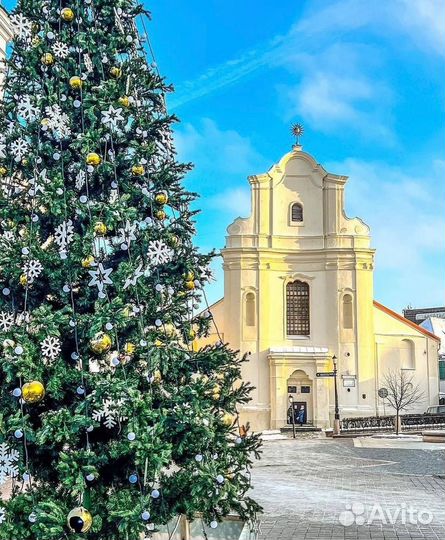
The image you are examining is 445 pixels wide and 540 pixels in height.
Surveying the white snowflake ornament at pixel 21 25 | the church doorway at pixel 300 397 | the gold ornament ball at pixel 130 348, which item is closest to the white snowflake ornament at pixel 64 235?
the gold ornament ball at pixel 130 348

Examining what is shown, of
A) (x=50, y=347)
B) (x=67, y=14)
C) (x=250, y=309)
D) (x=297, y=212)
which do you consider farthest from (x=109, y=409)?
(x=297, y=212)

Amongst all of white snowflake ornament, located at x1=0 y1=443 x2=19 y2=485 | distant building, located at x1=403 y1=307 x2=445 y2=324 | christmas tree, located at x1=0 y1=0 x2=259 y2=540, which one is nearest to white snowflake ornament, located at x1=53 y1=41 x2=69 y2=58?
christmas tree, located at x1=0 y1=0 x2=259 y2=540

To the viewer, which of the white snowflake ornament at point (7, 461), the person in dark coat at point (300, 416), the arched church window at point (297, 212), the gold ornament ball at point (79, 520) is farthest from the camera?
the arched church window at point (297, 212)

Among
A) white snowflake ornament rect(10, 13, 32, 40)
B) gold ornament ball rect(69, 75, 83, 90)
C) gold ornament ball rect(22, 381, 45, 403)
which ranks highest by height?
white snowflake ornament rect(10, 13, 32, 40)

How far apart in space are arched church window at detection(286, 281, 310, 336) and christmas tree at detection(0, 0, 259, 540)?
3233cm

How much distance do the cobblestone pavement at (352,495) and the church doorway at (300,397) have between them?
14104 millimetres

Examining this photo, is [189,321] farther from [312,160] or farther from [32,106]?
[312,160]

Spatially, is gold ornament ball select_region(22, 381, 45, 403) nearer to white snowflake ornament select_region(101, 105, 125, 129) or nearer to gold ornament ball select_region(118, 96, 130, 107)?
white snowflake ornament select_region(101, 105, 125, 129)

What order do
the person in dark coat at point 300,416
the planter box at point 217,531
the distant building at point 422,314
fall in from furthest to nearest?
1. the distant building at point 422,314
2. the person in dark coat at point 300,416
3. the planter box at point 217,531

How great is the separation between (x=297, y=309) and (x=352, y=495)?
88.2 feet

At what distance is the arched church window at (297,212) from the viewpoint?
129 ft

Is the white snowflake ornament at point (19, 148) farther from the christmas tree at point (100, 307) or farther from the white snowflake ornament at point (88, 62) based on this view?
the white snowflake ornament at point (88, 62)

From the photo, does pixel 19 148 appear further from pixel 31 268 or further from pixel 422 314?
pixel 422 314

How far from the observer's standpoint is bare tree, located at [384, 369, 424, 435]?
36344mm
